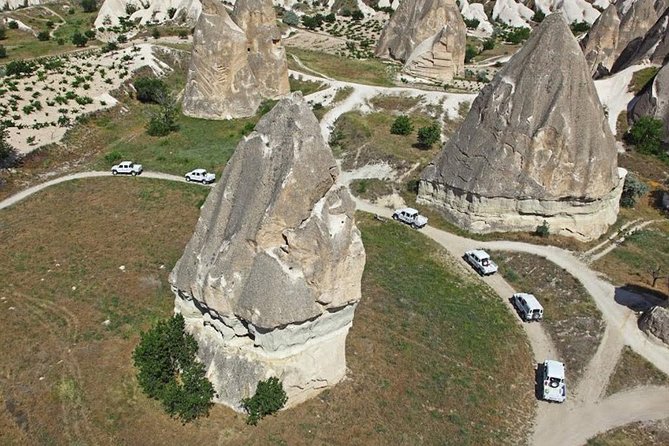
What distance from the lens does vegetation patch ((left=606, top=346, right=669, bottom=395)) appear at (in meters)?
26.0

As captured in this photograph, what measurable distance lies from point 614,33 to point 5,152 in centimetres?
7635

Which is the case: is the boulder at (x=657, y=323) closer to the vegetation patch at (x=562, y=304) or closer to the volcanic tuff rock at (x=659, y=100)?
the vegetation patch at (x=562, y=304)

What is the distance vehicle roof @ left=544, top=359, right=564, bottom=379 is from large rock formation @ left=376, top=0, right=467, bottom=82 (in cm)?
5039

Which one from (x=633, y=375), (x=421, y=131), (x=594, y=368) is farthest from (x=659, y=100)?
(x=594, y=368)

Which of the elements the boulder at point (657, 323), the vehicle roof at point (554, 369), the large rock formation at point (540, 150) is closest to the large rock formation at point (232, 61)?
the large rock formation at point (540, 150)

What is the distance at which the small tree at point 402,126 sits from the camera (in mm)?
52625

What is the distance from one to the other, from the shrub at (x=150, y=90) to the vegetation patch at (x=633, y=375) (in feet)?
164

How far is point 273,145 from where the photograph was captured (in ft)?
61.0

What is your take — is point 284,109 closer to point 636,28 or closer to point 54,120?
point 54,120

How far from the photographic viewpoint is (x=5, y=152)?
43.7 metres

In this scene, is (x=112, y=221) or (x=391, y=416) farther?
(x=112, y=221)

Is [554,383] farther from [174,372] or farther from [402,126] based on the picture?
[402,126]

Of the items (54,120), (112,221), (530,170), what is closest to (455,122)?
(530,170)

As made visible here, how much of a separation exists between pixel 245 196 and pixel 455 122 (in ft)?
138
